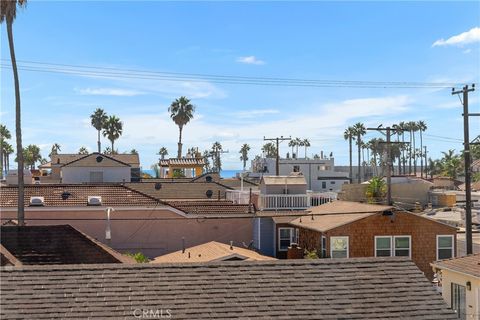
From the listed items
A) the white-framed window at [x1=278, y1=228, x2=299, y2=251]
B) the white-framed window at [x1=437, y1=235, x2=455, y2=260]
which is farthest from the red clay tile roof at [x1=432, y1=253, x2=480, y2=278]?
the white-framed window at [x1=278, y1=228, x2=299, y2=251]

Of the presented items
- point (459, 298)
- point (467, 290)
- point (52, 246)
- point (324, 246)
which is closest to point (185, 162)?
point (324, 246)

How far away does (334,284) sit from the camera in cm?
1104

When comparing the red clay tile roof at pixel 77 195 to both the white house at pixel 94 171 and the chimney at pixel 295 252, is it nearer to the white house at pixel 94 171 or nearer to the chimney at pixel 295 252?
the chimney at pixel 295 252

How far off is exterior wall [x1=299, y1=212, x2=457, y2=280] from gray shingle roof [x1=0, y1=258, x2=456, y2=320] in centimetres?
1375

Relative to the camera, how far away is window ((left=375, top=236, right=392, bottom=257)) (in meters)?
25.8

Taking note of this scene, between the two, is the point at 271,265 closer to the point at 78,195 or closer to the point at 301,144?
the point at 78,195

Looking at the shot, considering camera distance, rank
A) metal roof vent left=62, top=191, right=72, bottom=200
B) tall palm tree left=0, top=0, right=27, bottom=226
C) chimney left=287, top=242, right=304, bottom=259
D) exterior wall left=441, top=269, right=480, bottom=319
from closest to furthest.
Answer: exterior wall left=441, top=269, right=480, bottom=319
tall palm tree left=0, top=0, right=27, bottom=226
chimney left=287, top=242, right=304, bottom=259
metal roof vent left=62, top=191, right=72, bottom=200

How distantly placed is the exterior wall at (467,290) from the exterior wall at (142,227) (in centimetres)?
1391

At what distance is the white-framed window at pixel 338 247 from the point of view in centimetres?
2505

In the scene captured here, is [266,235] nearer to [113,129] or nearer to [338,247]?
[338,247]

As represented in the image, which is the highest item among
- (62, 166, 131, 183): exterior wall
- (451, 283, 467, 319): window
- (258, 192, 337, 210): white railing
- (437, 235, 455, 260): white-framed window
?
(62, 166, 131, 183): exterior wall

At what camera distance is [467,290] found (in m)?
18.2

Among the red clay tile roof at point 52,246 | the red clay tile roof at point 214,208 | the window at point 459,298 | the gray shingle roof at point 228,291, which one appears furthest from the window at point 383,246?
the red clay tile roof at point 52,246

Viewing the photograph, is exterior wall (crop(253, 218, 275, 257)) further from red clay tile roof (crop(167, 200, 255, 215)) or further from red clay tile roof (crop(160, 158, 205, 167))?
red clay tile roof (crop(160, 158, 205, 167))
